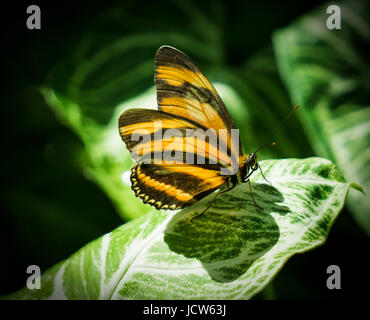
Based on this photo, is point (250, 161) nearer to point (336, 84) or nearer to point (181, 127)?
point (181, 127)

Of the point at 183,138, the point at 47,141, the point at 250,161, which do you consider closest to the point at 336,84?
the point at 250,161

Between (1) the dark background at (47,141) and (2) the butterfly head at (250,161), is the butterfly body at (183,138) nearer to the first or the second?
(2) the butterfly head at (250,161)

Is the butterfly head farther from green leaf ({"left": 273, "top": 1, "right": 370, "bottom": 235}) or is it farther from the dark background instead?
the dark background

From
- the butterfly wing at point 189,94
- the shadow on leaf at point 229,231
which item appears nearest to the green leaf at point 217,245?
the shadow on leaf at point 229,231

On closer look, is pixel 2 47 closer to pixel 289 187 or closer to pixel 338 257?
pixel 289 187

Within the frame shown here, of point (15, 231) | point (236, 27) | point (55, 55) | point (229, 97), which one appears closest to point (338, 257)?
point (229, 97)

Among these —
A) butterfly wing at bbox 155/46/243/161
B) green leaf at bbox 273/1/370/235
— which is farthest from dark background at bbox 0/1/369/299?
butterfly wing at bbox 155/46/243/161
